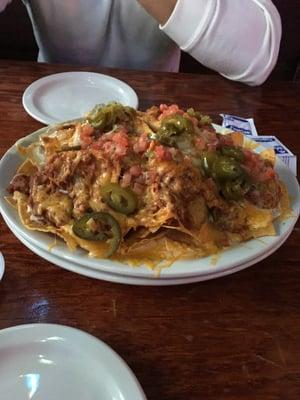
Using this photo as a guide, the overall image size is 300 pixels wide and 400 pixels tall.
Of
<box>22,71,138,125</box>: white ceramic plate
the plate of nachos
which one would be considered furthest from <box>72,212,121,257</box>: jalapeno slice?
<box>22,71,138,125</box>: white ceramic plate

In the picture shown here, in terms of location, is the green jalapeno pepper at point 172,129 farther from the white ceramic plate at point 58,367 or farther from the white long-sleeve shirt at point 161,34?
the white long-sleeve shirt at point 161,34

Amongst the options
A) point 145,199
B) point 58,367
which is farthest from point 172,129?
point 58,367

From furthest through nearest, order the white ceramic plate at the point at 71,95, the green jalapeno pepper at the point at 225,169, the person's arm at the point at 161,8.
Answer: the person's arm at the point at 161,8 → the white ceramic plate at the point at 71,95 → the green jalapeno pepper at the point at 225,169

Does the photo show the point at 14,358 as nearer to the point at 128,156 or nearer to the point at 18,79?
the point at 128,156

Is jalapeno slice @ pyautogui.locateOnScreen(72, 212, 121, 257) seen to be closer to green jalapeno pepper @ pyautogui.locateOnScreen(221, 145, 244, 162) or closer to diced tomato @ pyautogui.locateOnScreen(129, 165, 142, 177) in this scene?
diced tomato @ pyautogui.locateOnScreen(129, 165, 142, 177)

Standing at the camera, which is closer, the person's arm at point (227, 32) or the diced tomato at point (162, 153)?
the diced tomato at point (162, 153)

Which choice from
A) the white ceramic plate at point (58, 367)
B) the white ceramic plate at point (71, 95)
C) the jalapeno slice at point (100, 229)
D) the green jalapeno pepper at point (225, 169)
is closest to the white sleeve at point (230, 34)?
the white ceramic plate at point (71, 95)

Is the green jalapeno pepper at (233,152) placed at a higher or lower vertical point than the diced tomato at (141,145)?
lower
